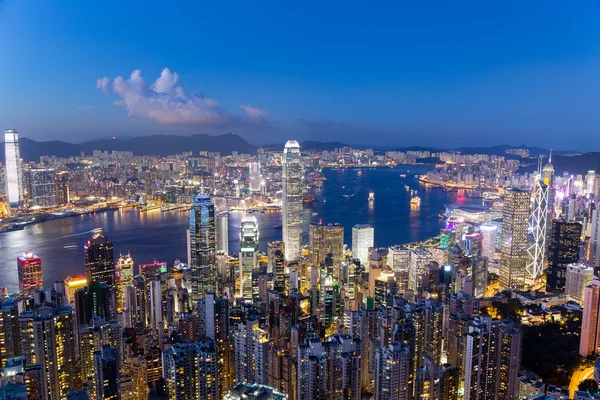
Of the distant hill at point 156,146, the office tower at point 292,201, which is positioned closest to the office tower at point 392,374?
the office tower at point 292,201

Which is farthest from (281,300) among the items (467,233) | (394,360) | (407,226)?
(407,226)

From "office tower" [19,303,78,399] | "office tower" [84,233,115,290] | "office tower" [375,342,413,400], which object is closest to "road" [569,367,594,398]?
"office tower" [375,342,413,400]

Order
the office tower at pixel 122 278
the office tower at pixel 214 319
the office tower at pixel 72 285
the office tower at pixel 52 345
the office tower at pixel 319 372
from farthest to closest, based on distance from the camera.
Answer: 1. the office tower at pixel 122 278
2. the office tower at pixel 72 285
3. the office tower at pixel 214 319
4. the office tower at pixel 52 345
5. the office tower at pixel 319 372

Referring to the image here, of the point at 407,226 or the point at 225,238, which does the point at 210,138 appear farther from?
the point at 407,226

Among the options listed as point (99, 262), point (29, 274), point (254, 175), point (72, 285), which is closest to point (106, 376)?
point (72, 285)

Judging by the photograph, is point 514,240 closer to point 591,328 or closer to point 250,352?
point 591,328

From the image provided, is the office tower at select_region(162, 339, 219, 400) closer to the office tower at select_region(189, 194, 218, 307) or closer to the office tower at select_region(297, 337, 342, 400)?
the office tower at select_region(297, 337, 342, 400)

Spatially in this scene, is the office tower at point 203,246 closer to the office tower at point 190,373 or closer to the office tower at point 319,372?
the office tower at point 190,373
